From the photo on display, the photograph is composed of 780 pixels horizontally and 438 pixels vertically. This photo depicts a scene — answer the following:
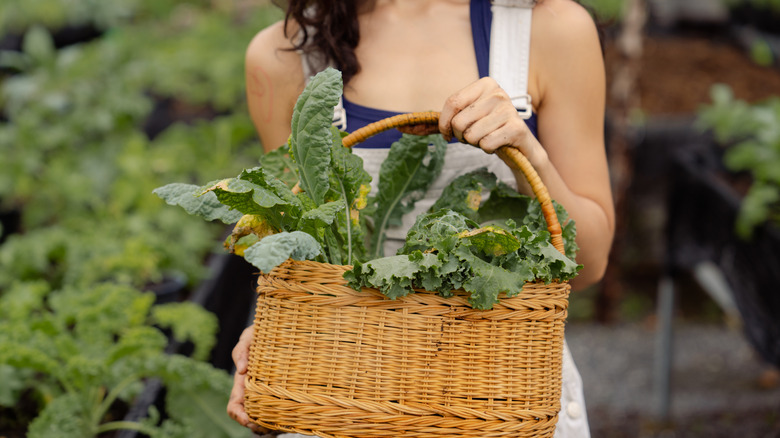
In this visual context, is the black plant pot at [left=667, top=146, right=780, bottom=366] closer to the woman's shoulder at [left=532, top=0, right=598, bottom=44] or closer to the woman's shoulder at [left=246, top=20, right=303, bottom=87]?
the woman's shoulder at [left=532, top=0, right=598, bottom=44]

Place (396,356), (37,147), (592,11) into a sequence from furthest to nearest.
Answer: (37,147) → (592,11) → (396,356)

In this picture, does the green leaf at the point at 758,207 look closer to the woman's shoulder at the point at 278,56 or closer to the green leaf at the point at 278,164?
the woman's shoulder at the point at 278,56

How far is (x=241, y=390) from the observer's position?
1.32 m

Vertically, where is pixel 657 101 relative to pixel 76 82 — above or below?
below

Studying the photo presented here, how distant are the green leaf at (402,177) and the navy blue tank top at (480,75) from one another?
0.13 meters

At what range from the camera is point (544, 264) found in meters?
1.10

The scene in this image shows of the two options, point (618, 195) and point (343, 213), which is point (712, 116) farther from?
point (343, 213)

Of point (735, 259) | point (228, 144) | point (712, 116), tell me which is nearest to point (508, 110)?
point (735, 259)

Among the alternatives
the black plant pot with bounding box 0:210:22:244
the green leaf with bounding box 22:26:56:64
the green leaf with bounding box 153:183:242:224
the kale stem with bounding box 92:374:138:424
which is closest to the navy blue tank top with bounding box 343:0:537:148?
the green leaf with bounding box 153:183:242:224

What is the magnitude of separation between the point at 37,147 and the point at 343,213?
10.7ft

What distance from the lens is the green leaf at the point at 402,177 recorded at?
54.9 inches

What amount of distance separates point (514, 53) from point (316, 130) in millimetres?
496

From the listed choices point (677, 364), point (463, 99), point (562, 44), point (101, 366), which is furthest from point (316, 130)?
point (677, 364)

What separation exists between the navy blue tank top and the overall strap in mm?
32
